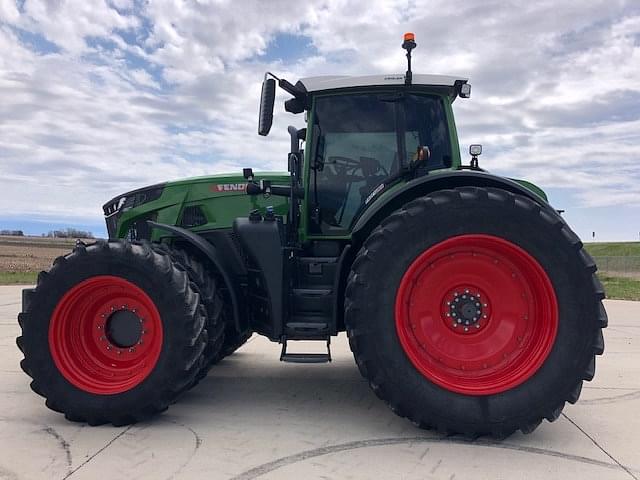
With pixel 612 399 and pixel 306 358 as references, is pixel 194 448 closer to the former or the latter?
pixel 306 358

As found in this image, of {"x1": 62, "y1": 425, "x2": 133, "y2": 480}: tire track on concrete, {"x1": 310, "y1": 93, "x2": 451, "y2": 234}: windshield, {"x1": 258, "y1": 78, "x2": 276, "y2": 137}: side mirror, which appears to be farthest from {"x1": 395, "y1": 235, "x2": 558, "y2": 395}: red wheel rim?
{"x1": 62, "y1": 425, "x2": 133, "y2": 480}: tire track on concrete

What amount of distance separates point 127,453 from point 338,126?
9.08ft

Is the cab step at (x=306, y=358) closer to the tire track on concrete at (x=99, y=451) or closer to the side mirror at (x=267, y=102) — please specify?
the tire track on concrete at (x=99, y=451)

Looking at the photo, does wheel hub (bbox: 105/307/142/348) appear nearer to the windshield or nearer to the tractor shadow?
the tractor shadow

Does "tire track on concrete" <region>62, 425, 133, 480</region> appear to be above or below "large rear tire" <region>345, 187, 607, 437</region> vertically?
below

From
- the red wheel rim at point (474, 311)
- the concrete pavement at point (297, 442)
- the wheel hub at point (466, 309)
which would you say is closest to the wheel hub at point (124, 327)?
the concrete pavement at point (297, 442)

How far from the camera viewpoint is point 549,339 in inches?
133

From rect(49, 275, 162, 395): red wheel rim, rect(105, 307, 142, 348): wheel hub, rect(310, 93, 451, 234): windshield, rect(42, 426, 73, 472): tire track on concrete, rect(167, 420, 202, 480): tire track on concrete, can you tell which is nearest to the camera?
rect(167, 420, 202, 480): tire track on concrete

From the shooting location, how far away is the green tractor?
334 cm

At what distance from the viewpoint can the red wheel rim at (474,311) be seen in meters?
3.44

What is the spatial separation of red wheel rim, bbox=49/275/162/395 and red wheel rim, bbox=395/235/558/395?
5.72 feet

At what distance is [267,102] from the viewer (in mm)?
3924

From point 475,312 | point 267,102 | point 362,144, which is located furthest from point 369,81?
point 475,312

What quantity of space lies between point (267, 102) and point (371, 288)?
1575 millimetres
